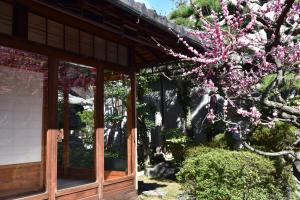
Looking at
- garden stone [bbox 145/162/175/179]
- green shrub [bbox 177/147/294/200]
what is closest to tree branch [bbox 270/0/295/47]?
green shrub [bbox 177/147/294/200]

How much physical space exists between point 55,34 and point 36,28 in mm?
387

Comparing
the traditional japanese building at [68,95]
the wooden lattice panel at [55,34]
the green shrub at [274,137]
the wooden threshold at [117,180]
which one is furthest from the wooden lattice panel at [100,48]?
the green shrub at [274,137]

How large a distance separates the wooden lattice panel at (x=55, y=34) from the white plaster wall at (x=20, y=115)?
56 centimetres

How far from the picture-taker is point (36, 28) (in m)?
5.17

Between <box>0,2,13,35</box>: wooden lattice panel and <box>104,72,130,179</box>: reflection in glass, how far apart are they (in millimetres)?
2167

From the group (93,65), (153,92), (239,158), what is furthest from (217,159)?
(153,92)

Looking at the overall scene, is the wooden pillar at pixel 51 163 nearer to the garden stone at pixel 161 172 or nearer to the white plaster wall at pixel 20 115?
the white plaster wall at pixel 20 115

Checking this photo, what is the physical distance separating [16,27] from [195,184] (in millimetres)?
3938

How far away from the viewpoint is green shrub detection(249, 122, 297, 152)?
8102mm

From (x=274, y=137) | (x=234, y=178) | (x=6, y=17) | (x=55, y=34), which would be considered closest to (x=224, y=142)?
(x=274, y=137)

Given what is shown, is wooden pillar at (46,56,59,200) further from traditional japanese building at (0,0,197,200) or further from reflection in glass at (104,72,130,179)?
reflection in glass at (104,72,130,179)

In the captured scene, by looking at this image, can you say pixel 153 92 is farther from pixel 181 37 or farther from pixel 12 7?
pixel 12 7

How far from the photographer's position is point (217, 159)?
6.08 metres

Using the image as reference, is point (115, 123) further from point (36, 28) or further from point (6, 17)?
point (6, 17)
